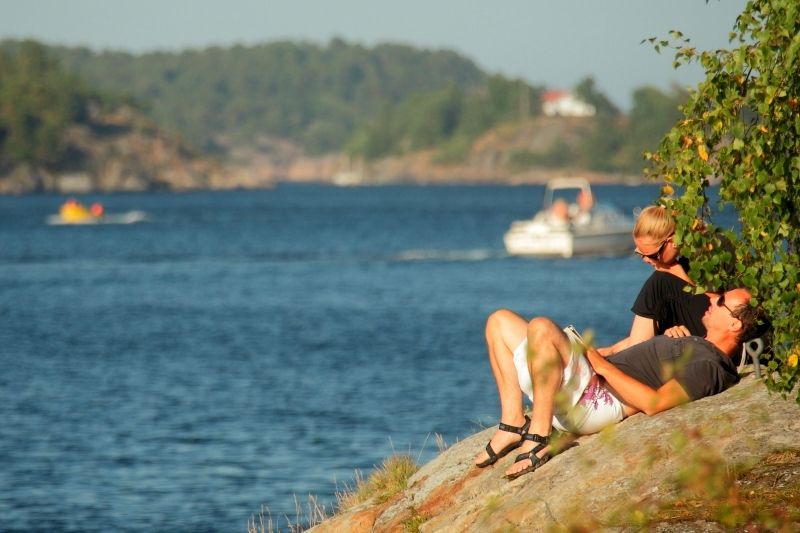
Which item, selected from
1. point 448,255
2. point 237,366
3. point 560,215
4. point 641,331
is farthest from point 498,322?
point 448,255

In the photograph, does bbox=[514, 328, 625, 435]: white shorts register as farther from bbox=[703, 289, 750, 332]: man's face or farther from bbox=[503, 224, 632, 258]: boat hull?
bbox=[503, 224, 632, 258]: boat hull

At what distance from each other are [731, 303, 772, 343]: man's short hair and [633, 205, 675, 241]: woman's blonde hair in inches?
21.7

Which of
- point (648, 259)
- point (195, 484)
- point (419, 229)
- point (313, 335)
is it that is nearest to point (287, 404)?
point (195, 484)

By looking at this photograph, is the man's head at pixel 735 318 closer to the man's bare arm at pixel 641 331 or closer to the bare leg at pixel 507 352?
the man's bare arm at pixel 641 331

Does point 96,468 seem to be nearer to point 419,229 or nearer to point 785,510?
point 785,510

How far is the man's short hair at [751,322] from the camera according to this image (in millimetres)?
7491

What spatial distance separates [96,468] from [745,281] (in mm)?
12662

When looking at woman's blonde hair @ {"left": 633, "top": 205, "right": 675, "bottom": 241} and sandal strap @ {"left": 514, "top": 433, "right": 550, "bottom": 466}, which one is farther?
A: sandal strap @ {"left": 514, "top": 433, "right": 550, "bottom": 466}

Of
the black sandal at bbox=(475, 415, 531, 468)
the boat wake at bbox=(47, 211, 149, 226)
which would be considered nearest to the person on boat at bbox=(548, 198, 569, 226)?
the black sandal at bbox=(475, 415, 531, 468)

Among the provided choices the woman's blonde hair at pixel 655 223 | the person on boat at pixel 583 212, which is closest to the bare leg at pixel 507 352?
the woman's blonde hair at pixel 655 223

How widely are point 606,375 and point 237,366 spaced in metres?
23.0

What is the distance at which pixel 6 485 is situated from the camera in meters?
17.0

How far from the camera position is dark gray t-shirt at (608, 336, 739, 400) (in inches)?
296

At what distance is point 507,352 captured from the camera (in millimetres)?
7637
